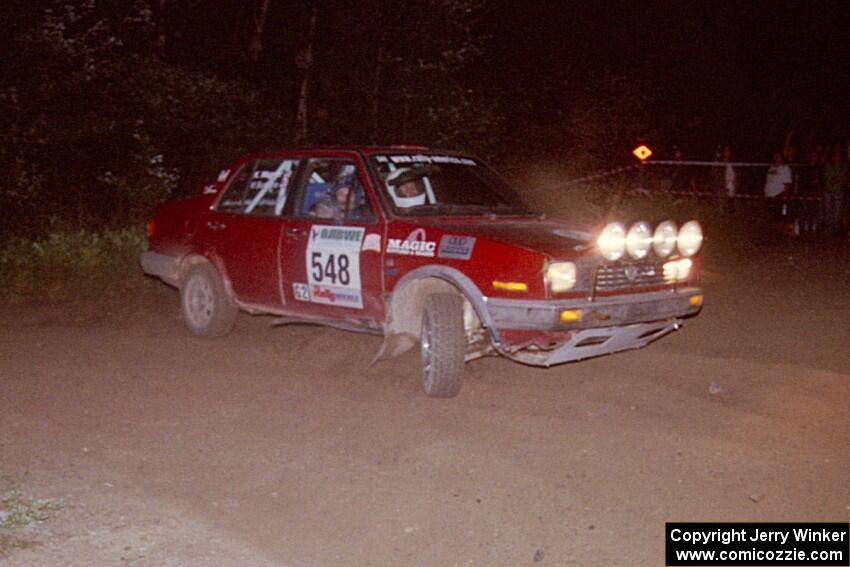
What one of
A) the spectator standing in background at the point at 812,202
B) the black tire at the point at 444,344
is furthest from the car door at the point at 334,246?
the spectator standing in background at the point at 812,202

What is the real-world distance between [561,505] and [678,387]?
2.33 meters

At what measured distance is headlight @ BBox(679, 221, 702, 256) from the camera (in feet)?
22.0

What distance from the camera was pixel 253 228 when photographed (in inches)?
309

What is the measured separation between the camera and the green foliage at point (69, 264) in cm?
1095

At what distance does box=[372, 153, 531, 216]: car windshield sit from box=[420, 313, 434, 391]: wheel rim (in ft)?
2.95

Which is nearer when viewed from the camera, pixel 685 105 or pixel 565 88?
pixel 565 88

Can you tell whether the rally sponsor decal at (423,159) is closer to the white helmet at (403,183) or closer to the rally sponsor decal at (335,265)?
the white helmet at (403,183)

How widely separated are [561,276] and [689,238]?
1160 millimetres

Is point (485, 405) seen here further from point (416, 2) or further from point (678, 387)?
point (416, 2)

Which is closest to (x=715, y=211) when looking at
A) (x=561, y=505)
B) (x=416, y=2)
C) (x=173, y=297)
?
(x=416, y=2)

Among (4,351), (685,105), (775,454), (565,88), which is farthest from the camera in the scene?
(685,105)

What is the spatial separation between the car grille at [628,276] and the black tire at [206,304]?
334 cm

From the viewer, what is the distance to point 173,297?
35.8ft

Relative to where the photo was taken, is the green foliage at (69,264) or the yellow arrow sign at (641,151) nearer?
the green foliage at (69,264)
